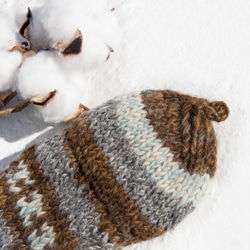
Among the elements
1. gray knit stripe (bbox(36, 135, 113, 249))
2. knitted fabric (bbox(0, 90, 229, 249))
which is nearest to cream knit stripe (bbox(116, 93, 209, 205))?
knitted fabric (bbox(0, 90, 229, 249))

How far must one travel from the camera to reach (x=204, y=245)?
62 centimetres

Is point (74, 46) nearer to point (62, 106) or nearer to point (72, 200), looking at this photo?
point (62, 106)

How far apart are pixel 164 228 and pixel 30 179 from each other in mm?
223

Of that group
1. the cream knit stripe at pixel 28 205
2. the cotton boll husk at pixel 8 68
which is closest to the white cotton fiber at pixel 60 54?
the cotton boll husk at pixel 8 68

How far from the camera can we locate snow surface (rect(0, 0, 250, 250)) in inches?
24.6

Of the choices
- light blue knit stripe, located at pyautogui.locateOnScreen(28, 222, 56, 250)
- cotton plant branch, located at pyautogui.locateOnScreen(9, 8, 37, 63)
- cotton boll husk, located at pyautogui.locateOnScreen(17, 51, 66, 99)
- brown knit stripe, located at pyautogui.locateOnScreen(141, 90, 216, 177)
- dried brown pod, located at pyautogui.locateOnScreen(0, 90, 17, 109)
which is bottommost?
light blue knit stripe, located at pyautogui.locateOnScreen(28, 222, 56, 250)

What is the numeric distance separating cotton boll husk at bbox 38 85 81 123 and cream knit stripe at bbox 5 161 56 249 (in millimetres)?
96

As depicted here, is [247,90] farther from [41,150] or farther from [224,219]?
[41,150]

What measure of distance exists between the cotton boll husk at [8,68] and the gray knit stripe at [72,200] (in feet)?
0.48

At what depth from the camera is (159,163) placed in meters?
0.53

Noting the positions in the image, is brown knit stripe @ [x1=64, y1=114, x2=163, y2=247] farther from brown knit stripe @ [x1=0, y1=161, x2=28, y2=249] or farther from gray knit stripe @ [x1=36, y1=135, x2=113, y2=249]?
brown knit stripe @ [x1=0, y1=161, x2=28, y2=249]

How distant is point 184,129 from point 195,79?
0.55 ft

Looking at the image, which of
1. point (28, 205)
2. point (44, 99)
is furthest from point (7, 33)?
point (28, 205)

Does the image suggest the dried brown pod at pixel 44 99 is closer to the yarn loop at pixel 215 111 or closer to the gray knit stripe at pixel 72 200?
the gray knit stripe at pixel 72 200
